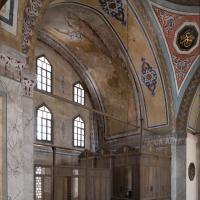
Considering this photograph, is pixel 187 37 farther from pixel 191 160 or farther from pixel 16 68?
pixel 16 68

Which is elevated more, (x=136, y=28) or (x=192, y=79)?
(x=136, y=28)

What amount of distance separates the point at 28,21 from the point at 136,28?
16.9ft

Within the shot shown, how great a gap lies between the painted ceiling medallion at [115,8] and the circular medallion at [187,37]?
1.94 m

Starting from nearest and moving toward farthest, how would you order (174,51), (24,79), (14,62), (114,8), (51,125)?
1. (14,62)
2. (24,79)
3. (114,8)
4. (174,51)
5. (51,125)

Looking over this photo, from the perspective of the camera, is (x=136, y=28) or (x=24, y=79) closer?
(x=24, y=79)

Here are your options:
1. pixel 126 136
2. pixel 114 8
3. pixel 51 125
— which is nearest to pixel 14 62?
pixel 114 8

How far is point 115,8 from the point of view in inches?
413

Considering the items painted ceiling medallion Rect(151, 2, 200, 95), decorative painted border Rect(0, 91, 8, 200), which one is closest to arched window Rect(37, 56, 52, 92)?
painted ceiling medallion Rect(151, 2, 200, 95)

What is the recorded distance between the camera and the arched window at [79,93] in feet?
47.0

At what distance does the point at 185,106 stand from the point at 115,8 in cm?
418

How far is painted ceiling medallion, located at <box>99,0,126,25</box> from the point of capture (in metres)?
10.3

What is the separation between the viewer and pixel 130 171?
11391mm

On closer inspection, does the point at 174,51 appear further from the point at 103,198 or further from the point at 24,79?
the point at 24,79

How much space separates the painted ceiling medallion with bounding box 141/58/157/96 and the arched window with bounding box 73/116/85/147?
3.72 metres
